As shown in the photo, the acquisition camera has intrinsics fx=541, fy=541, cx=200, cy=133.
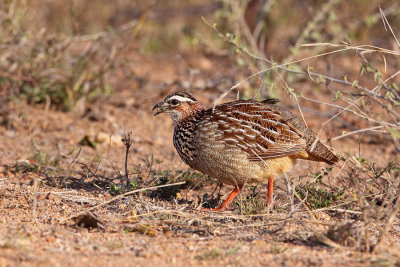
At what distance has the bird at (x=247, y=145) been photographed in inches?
220

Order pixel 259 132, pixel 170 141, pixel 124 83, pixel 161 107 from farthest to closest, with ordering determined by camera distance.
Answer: pixel 124 83, pixel 170 141, pixel 161 107, pixel 259 132

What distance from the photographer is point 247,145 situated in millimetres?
5617

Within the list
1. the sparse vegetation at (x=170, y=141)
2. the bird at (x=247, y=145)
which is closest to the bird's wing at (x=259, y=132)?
the bird at (x=247, y=145)

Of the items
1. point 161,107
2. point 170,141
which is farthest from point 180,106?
point 170,141

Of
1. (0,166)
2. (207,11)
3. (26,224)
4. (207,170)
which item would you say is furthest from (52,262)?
(207,11)

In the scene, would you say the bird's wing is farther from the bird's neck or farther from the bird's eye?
the bird's eye

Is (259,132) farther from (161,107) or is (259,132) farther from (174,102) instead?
(161,107)

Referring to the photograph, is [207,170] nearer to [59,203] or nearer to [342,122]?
[59,203]

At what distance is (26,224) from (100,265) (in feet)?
3.56

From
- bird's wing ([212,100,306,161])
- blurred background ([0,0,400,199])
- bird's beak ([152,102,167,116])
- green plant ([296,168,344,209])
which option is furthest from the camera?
blurred background ([0,0,400,199])

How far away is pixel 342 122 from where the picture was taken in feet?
29.7

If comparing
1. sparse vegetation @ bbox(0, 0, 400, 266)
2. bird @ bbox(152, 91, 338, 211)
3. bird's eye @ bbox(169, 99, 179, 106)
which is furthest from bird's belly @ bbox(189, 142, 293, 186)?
bird's eye @ bbox(169, 99, 179, 106)

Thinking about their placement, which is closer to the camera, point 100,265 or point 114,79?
point 100,265

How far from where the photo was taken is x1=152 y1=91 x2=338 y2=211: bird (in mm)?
5590
